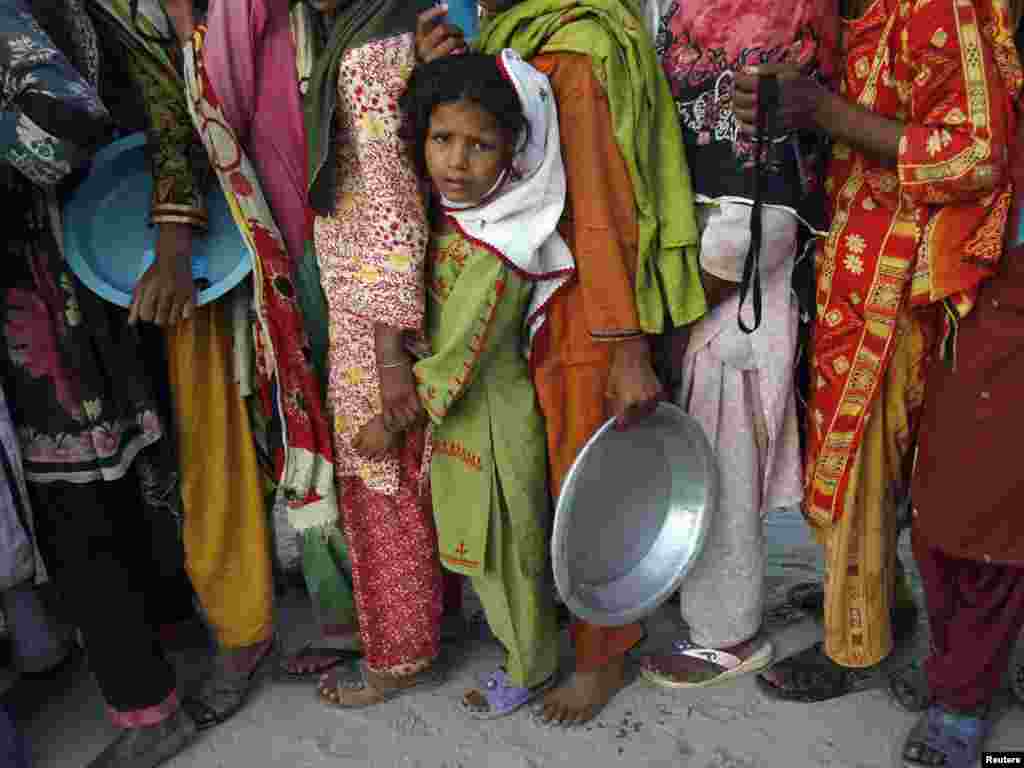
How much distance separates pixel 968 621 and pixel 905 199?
1.03 meters

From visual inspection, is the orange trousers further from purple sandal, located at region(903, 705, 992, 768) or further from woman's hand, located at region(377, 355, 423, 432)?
purple sandal, located at region(903, 705, 992, 768)

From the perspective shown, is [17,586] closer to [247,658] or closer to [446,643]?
[247,658]

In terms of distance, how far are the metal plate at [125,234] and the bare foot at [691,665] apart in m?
1.60

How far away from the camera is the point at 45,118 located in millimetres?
1805

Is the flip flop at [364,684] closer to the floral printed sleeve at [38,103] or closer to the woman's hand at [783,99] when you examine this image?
the floral printed sleeve at [38,103]

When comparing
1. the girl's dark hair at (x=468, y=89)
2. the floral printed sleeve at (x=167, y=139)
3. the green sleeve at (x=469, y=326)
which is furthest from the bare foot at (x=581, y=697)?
the floral printed sleeve at (x=167, y=139)

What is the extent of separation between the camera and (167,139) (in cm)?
216

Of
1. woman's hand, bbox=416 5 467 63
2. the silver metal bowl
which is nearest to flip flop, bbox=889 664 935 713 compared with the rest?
the silver metal bowl

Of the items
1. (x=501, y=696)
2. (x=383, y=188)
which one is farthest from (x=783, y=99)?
(x=501, y=696)

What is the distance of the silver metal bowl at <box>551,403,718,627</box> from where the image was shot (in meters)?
2.23

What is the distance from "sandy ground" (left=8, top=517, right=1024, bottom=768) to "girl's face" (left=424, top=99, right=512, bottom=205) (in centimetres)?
146

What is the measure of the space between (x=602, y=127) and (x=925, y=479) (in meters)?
1.13

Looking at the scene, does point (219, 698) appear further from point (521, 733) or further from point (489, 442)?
point (489, 442)

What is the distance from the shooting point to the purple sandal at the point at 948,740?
85.9 inches
